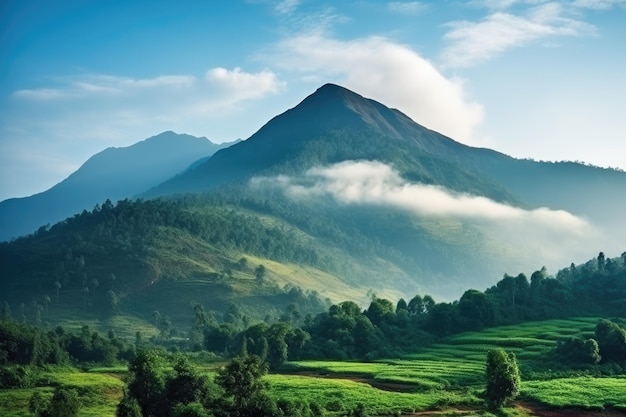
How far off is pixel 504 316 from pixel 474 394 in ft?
204

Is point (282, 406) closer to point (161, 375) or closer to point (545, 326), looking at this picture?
point (161, 375)

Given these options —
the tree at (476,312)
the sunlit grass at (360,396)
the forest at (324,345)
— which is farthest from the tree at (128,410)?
the tree at (476,312)

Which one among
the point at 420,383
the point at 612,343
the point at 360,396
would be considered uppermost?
the point at 612,343

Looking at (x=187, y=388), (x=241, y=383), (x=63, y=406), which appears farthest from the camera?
(x=187, y=388)

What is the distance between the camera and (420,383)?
3334 inches

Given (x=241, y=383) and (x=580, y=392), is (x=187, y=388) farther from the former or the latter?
(x=580, y=392)

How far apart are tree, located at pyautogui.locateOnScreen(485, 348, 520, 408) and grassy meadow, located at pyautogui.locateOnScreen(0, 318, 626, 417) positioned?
2.28 meters

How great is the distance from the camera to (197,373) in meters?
67.7

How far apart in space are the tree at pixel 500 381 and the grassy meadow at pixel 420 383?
89.9 inches

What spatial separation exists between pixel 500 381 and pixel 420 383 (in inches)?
637

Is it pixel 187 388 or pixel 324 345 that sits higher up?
pixel 187 388

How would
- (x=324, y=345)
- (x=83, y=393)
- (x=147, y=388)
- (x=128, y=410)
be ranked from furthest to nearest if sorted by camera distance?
(x=324, y=345)
(x=83, y=393)
(x=147, y=388)
(x=128, y=410)

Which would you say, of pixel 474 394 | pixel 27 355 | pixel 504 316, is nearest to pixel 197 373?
pixel 474 394

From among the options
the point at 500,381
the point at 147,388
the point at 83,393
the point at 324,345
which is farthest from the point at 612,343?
the point at 83,393
